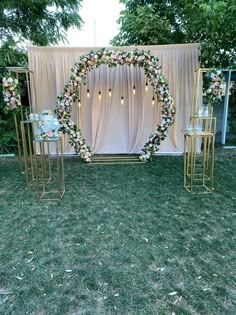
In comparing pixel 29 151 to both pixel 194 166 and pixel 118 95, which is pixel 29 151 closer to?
pixel 118 95

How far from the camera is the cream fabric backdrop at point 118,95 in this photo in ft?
16.8

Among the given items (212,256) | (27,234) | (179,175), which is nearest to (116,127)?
(179,175)

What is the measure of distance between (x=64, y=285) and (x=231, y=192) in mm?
2545

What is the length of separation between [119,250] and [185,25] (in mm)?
6416

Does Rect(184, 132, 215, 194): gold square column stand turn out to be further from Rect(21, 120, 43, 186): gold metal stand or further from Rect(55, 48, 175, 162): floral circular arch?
Rect(21, 120, 43, 186): gold metal stand

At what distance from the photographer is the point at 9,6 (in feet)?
19.4

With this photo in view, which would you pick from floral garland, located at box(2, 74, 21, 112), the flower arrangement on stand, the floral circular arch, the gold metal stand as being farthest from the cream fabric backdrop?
the flower arrangement on stand

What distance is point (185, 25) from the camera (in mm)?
6656

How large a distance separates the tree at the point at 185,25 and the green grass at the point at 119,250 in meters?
2.89

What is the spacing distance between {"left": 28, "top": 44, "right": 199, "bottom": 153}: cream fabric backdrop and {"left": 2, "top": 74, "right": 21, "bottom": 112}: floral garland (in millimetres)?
1635

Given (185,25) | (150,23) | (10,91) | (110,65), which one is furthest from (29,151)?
(185,25)

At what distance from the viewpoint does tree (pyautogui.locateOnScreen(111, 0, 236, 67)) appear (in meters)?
4.41

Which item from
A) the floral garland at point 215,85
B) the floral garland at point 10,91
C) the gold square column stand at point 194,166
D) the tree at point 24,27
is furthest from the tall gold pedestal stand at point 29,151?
the floral garland at point 215,85

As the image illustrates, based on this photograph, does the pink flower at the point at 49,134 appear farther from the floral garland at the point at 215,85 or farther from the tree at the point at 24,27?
the tree at the point at 24,27
